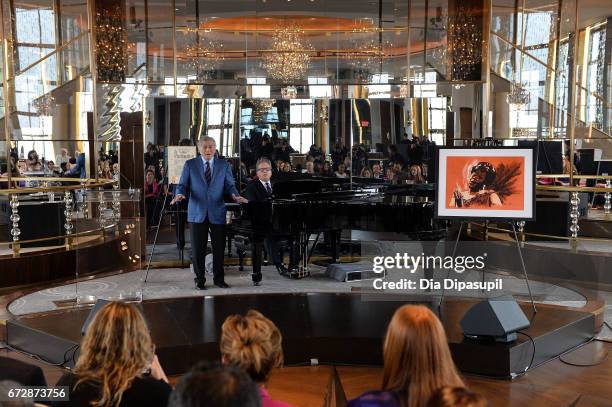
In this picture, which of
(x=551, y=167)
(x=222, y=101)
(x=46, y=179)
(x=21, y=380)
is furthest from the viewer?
(x=551, y=167)

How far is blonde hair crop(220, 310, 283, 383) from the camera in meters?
2.75

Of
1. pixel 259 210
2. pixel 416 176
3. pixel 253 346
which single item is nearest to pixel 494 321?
pixel 253 346

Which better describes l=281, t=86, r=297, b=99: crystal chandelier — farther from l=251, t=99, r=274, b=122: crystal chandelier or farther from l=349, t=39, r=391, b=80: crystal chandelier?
l=349, t=39, r=391, b=80: crystal chandelier

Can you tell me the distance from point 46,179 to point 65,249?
185cm

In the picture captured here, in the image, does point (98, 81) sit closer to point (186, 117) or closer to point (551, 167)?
point (186, 117)

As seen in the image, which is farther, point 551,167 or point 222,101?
point 551,167

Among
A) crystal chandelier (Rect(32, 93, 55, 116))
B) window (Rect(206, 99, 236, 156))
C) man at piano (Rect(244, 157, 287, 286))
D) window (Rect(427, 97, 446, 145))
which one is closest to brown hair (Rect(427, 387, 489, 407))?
man at piano (Rect(244, 157, 287, 286))

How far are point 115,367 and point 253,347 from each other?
484mm

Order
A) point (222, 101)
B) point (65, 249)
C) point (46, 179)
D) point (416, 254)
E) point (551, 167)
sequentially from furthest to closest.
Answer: point (551, 167) → point (46, 179) → point (222, 101) → point (65, 249) → point (416, 254)

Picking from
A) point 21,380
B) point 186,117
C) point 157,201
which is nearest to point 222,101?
point 186,117

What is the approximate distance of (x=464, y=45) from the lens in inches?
442

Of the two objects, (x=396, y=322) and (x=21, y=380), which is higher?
(x=396, y=322)

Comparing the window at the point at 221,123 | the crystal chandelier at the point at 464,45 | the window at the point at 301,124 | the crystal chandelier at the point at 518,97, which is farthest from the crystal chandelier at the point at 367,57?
the window at the point at 221,123

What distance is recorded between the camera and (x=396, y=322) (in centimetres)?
272
